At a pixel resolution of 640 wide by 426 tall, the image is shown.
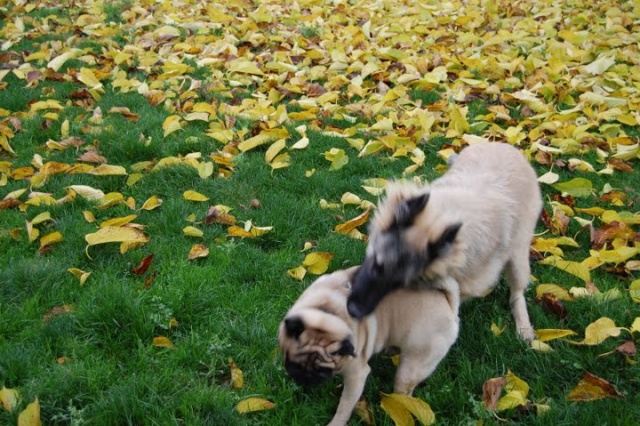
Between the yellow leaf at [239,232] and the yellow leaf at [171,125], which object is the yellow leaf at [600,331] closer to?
the yellow leaf at [239,232]

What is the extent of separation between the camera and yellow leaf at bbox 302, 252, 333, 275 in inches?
180

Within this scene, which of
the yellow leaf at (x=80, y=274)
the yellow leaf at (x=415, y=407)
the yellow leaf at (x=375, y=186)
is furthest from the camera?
the yellow leaf at (x=375, y=186)

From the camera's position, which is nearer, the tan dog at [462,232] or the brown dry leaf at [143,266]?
the tan dog at [462,232]

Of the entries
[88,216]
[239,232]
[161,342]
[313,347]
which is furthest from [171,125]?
[313,347]

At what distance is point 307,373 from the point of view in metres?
3.28

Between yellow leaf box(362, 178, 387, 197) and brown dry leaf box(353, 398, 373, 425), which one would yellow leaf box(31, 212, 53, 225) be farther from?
brown dry leaf box(353, 398, 373, 425)

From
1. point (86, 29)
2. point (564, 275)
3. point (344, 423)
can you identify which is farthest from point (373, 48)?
point (344, 423)

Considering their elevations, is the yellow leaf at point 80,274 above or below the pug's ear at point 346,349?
below

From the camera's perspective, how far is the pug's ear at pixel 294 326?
3.24 m

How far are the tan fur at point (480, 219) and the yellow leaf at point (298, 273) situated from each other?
3.12 feet

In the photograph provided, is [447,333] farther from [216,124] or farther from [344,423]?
[216,124]

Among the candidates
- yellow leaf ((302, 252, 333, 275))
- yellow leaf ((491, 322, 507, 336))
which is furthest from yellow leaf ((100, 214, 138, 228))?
yellow leaf ((491, 322, 507, 336))

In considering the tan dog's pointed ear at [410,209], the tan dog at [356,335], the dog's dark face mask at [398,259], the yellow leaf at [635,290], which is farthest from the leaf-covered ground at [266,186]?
the tan dog's pointed ear at [410,209]

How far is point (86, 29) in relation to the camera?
29.8 feet
